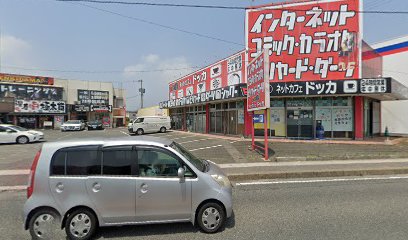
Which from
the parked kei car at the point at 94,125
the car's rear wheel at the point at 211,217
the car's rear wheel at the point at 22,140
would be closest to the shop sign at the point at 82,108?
the parked kei car at the point at 94,125

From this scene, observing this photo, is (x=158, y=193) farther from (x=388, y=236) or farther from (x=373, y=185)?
(x=373, y=185)

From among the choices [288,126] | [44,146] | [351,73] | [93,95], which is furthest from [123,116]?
[44,146]

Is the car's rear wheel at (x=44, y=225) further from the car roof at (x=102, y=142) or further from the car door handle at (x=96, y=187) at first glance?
the car roof at (x=102, y=142)

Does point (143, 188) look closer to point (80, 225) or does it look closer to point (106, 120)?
point (80, 225)

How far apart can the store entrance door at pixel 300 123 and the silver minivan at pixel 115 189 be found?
14.3 metres

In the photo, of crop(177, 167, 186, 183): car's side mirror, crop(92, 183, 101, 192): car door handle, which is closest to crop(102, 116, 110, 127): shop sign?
crop(92, 183, 101, 192): car door handle

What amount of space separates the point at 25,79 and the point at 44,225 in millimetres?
42903

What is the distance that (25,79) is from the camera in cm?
3819

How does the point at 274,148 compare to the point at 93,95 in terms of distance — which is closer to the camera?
the point at 274,148

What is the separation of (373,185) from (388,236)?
3.66m

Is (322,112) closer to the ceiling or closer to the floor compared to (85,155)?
closer to the ceiling

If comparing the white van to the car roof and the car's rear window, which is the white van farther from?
the car's rear window

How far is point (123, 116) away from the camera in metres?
49.6

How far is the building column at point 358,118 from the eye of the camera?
1644cm
